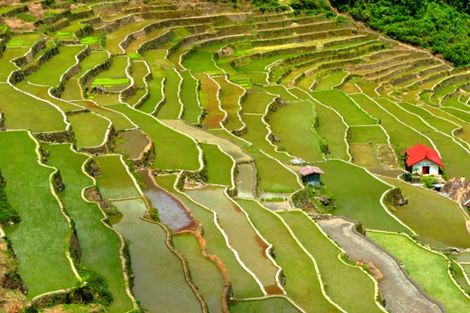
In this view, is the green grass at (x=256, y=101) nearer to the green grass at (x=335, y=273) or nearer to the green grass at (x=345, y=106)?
the green grass at (x=345, y=106)

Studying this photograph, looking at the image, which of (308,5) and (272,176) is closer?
(272,176)

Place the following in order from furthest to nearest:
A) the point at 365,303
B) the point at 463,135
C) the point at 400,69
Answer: the point at 400,69
the point at 463,135
the point at 365,303

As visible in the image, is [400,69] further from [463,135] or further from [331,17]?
[463,135]

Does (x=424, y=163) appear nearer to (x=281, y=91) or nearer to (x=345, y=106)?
(x=345, y=106)

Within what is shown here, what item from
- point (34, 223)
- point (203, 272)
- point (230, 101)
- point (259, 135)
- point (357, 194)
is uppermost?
point (34, 223)

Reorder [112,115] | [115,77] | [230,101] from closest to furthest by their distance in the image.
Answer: [112,115], [115,77], [230,101]

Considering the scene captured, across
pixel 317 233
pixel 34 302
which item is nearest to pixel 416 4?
pixel 317 233

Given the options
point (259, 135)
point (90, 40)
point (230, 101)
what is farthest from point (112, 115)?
point (90, 40)
